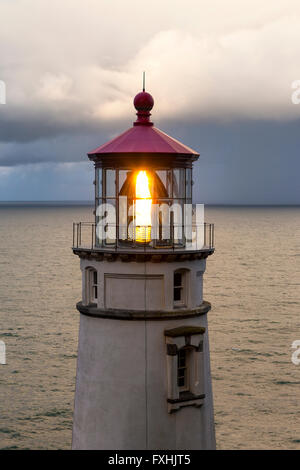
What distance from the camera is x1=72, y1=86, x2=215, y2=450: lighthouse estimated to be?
15.0 metres

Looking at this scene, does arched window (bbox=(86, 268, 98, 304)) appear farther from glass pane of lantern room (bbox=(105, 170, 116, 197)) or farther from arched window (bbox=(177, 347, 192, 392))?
arched window (bbox=(177, 347, 192, 392))

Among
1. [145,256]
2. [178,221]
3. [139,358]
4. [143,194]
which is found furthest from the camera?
[178,221]

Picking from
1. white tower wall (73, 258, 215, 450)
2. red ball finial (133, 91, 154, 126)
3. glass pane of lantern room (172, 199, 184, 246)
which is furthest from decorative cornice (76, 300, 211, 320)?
red ball finial (133, 91, 154, 126)

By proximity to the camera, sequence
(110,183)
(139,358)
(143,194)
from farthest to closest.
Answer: (110,183) → (143,194) → (139,358)

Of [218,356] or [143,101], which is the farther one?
[218,356]

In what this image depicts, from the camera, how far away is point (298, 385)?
4456 cm

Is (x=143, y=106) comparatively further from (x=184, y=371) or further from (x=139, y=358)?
(x=184, y=371)

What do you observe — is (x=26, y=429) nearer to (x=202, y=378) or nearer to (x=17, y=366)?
(x=17, y=366)

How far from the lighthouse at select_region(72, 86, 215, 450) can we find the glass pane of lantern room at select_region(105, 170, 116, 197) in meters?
0.02

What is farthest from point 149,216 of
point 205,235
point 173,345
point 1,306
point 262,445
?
point 1,306

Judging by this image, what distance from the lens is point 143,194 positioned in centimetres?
1562

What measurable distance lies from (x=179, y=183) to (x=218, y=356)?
3613 centimetres

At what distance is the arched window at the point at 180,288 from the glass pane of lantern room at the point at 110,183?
2351 mm

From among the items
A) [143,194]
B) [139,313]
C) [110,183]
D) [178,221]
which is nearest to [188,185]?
[178,221]
